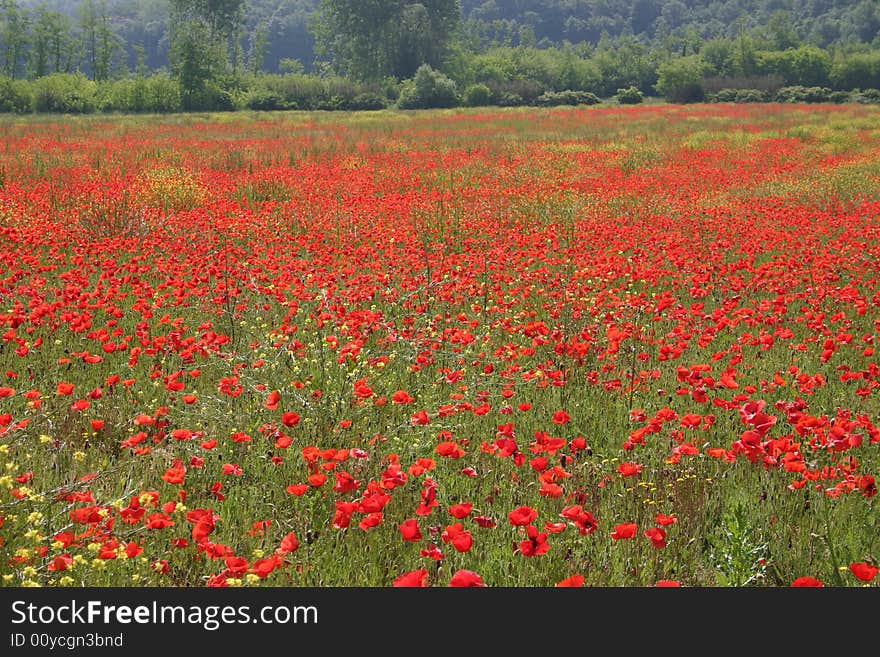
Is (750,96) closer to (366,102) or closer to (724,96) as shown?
(724,96)

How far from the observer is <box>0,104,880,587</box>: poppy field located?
112 inches

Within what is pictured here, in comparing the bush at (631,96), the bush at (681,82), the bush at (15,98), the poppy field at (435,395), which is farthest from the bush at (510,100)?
the poppy field at (435,395)

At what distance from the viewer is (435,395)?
4352 millimetres

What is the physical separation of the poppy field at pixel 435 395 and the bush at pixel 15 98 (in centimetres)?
3971

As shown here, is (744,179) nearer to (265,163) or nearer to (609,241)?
(609,241)

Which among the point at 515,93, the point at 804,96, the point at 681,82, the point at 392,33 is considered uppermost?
the point at 392,33

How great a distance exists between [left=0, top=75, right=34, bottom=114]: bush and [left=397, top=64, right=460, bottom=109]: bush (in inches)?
917

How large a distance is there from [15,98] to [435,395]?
51.3m

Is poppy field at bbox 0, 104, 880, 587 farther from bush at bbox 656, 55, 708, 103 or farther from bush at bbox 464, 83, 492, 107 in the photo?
bush at bbox 656, 55, 708, 103

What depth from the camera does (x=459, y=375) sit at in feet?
13.0

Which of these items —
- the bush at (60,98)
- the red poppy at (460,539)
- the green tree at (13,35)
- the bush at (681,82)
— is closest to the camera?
the red poppy at (460,539)

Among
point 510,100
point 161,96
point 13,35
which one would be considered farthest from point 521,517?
point 13,35

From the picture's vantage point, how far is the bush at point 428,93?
53531mm

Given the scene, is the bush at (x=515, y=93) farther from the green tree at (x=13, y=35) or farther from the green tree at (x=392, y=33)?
the green tree at (x=13, y=35)
